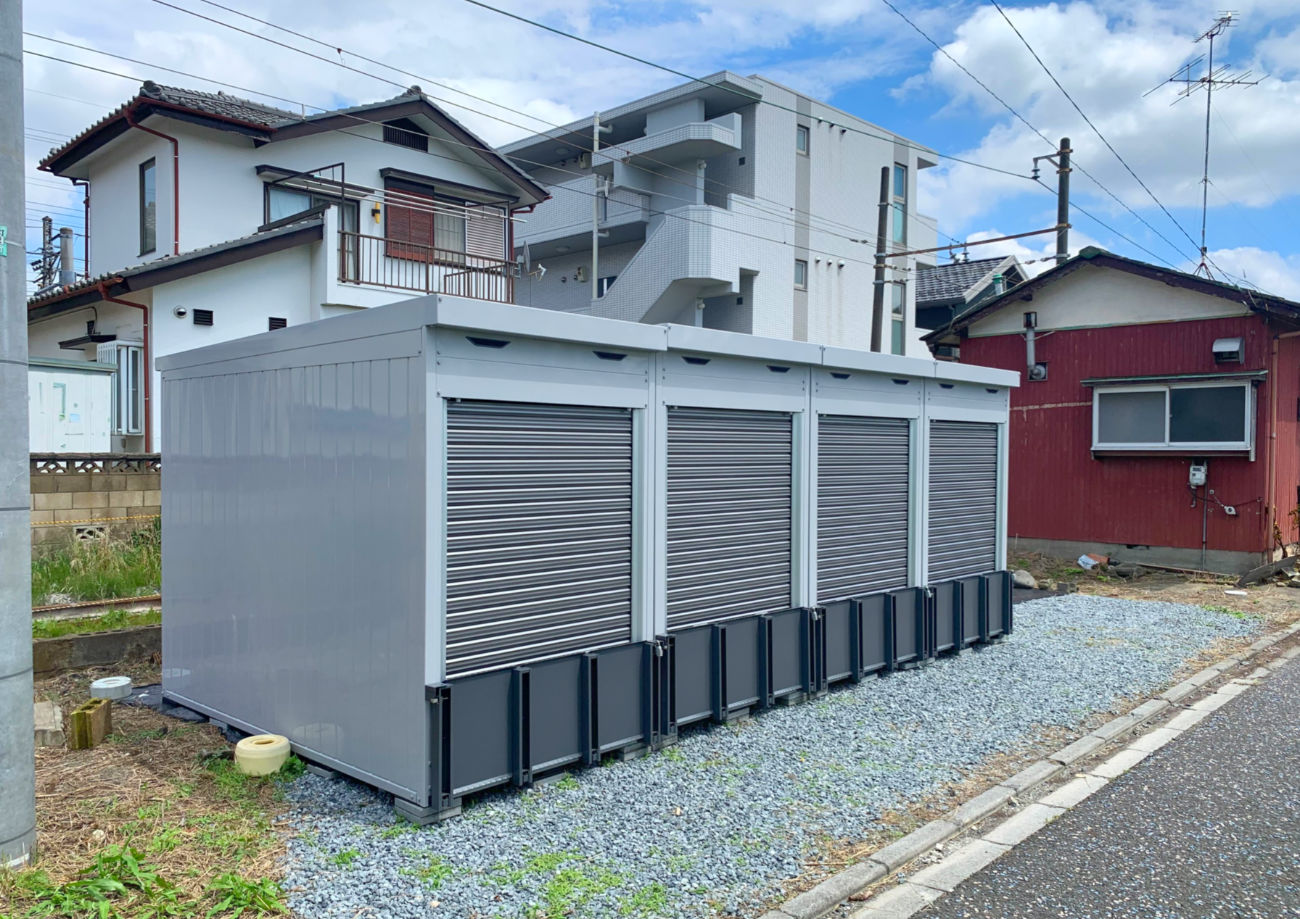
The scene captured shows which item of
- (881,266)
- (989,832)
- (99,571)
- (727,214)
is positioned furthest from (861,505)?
(727,214)

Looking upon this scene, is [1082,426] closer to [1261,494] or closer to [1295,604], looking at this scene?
[1261,494]

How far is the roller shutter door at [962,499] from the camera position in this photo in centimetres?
779

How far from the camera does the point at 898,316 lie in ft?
88.2

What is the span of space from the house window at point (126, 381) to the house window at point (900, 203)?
1984 cm

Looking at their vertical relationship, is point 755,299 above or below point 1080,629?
above

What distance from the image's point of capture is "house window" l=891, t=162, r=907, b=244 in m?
26.5

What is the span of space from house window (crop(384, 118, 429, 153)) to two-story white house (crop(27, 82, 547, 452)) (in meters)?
0.03

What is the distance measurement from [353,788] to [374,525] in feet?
4.40

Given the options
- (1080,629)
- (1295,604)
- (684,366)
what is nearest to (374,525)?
(684,366)

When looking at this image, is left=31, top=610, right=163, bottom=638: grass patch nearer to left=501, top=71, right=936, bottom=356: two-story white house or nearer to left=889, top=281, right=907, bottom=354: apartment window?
left=501, top=71, right=936, bottom=356: two-story white house

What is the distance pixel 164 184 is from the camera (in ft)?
46.3

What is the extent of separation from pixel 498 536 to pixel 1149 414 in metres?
11.9

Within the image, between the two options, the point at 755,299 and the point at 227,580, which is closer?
the point at 227,580

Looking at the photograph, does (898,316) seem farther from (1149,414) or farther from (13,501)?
(13,501)
